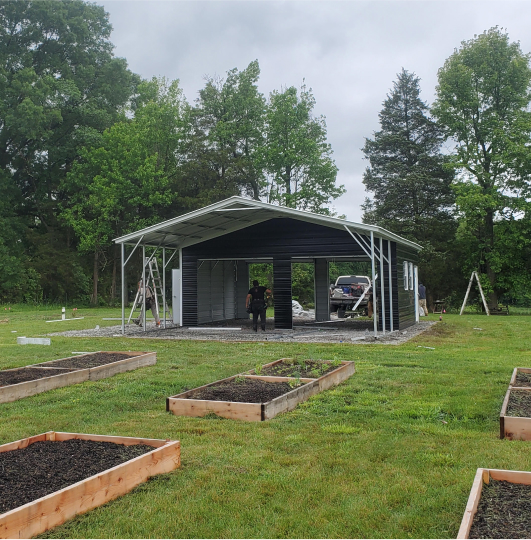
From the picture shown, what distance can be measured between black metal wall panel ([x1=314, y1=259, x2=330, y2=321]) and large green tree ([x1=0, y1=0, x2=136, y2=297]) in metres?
18.4

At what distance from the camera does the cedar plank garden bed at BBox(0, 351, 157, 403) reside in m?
7.70

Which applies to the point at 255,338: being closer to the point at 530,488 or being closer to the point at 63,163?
the point at 530,488

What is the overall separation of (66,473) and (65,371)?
485cm

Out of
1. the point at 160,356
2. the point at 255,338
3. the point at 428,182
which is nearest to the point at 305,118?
the point at 428,182

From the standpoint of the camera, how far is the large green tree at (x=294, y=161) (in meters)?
37.4

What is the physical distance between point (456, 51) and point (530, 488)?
1257 inches

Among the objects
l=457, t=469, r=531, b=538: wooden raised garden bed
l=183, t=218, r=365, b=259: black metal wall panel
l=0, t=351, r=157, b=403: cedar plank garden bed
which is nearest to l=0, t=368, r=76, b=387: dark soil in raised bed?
l=0, t=351, r=157, b=403: cedar plank garden bed

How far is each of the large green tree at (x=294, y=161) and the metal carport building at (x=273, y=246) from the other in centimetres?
1828

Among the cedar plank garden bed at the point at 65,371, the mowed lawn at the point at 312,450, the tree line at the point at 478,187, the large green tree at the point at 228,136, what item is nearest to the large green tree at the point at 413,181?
the tree line at the point at 478,187

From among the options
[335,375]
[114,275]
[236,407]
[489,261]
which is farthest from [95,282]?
[236,407]

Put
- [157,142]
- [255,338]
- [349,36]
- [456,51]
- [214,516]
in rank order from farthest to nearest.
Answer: [157,142] < [456,51] < [255,338] < [349,36] < [214,516]

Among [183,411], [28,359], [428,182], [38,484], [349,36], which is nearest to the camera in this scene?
[38,484]

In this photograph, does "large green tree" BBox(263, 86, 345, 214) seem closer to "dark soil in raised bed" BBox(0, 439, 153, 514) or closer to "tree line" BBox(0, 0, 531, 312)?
"tree line" BBox(0, 0, 531, 312)

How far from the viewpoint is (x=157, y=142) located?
3753 centimetres
